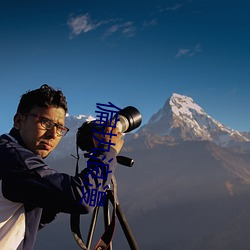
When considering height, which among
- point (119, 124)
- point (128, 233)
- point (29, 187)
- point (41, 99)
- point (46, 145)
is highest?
point (41, 99)

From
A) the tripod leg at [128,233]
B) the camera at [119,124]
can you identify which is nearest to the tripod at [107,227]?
the tripod leg at [128,233]

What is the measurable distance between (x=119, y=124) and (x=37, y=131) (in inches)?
21.2

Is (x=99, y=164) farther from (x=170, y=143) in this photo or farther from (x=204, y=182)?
(x=170, y=143)

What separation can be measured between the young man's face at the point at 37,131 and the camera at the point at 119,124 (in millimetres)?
291

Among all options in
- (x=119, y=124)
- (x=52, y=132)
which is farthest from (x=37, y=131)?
(x=119, y=124)

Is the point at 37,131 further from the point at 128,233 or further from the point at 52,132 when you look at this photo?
the point at 128,233

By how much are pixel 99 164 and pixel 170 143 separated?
18037 cm

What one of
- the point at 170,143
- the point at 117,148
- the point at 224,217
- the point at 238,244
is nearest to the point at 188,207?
the point at 224,217

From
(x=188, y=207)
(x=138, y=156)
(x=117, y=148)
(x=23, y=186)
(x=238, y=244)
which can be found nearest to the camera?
(x=23, y=186)

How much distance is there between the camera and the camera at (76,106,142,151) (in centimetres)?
215

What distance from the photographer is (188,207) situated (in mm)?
117625

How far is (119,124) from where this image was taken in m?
2.08

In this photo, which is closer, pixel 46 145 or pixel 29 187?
pixel 29 187

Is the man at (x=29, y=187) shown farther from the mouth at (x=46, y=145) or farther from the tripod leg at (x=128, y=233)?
the tripod leg at (x=128, y=233)
